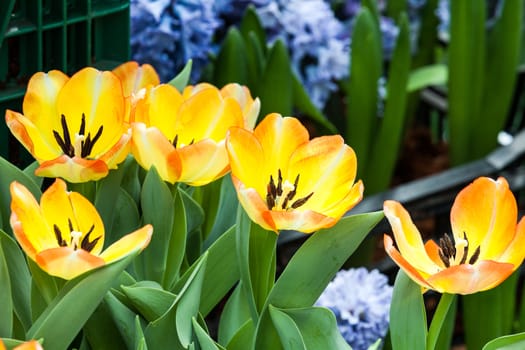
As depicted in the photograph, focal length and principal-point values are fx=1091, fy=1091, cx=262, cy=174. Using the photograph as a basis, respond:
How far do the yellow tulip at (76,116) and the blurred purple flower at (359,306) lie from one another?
0.54m

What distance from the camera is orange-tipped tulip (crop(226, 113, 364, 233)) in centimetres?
81

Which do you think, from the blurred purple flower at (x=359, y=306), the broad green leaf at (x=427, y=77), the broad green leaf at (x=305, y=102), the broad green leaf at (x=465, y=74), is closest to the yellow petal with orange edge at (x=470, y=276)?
the blurred purple flower at (x=359, y=306)

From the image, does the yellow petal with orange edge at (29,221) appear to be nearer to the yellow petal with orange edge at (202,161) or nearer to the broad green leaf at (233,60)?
the yellow petal with orange edge at (202,161)

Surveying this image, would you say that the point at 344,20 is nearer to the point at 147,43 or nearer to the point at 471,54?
the point at 471,54

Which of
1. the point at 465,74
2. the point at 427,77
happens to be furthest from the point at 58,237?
A: the point at 427,77

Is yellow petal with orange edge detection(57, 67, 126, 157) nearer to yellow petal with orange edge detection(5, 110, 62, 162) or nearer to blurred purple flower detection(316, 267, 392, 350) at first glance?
yellow petal with orange edge detection(5, 110, 62, 162)

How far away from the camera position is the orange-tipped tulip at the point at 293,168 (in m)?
0.81

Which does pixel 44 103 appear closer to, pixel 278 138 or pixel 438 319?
pixel 278 138

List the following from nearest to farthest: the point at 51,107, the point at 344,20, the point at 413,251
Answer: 1. the point at 413,251
2. the point at 51,107
3. the point at 344,20

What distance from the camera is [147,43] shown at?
5.37ft

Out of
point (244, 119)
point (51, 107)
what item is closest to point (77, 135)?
point (51, 107)

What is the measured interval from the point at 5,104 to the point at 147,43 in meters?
0.62

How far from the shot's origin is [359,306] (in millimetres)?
1368

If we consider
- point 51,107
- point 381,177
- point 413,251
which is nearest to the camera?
point 413,251
